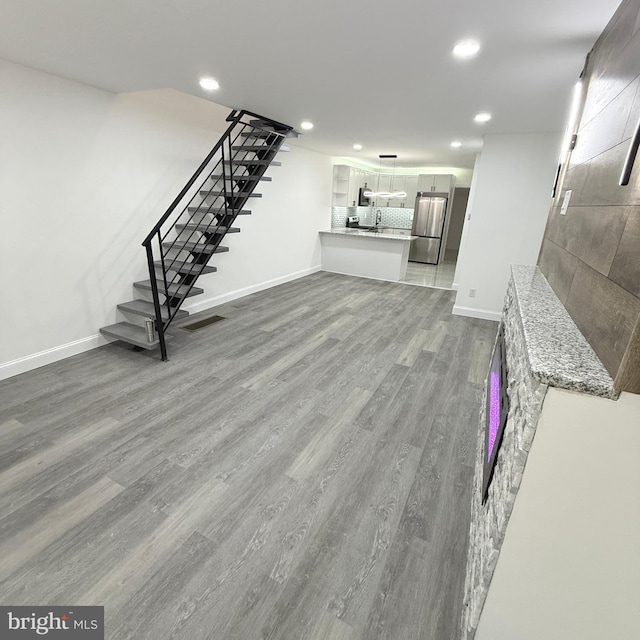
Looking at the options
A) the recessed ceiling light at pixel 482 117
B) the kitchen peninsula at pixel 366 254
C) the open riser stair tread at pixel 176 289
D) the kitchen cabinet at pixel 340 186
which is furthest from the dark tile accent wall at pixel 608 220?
the kitchen cabinet at pixel 340 186

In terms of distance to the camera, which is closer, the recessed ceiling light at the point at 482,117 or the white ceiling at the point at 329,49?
the white ceiling at the point at 329,49

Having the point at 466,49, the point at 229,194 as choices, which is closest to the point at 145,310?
the point at 229,194

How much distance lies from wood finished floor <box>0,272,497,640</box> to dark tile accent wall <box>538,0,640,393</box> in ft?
4.14

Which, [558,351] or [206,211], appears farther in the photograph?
[206,211]

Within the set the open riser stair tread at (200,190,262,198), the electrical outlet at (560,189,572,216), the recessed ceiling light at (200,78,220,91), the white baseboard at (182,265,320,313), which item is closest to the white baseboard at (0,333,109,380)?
the white baseboard at (182,265,320,313)

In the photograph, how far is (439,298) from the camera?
6059mm

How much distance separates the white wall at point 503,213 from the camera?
4320 mm

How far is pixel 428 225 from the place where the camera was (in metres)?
9.09

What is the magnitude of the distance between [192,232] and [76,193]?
1.10 meters

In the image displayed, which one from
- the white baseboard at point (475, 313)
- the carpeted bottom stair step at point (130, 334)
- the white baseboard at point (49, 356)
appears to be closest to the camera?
the white baseboard at point (49, 356)

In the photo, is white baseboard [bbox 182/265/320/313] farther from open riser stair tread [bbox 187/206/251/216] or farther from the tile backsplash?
the tile backsplash

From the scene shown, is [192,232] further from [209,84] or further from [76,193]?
[209,84]

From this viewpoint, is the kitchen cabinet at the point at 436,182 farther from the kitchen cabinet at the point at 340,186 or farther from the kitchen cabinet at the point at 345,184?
the kitchen cabinet at the point at 340,186

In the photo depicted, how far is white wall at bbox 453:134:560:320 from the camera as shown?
4320 mm
